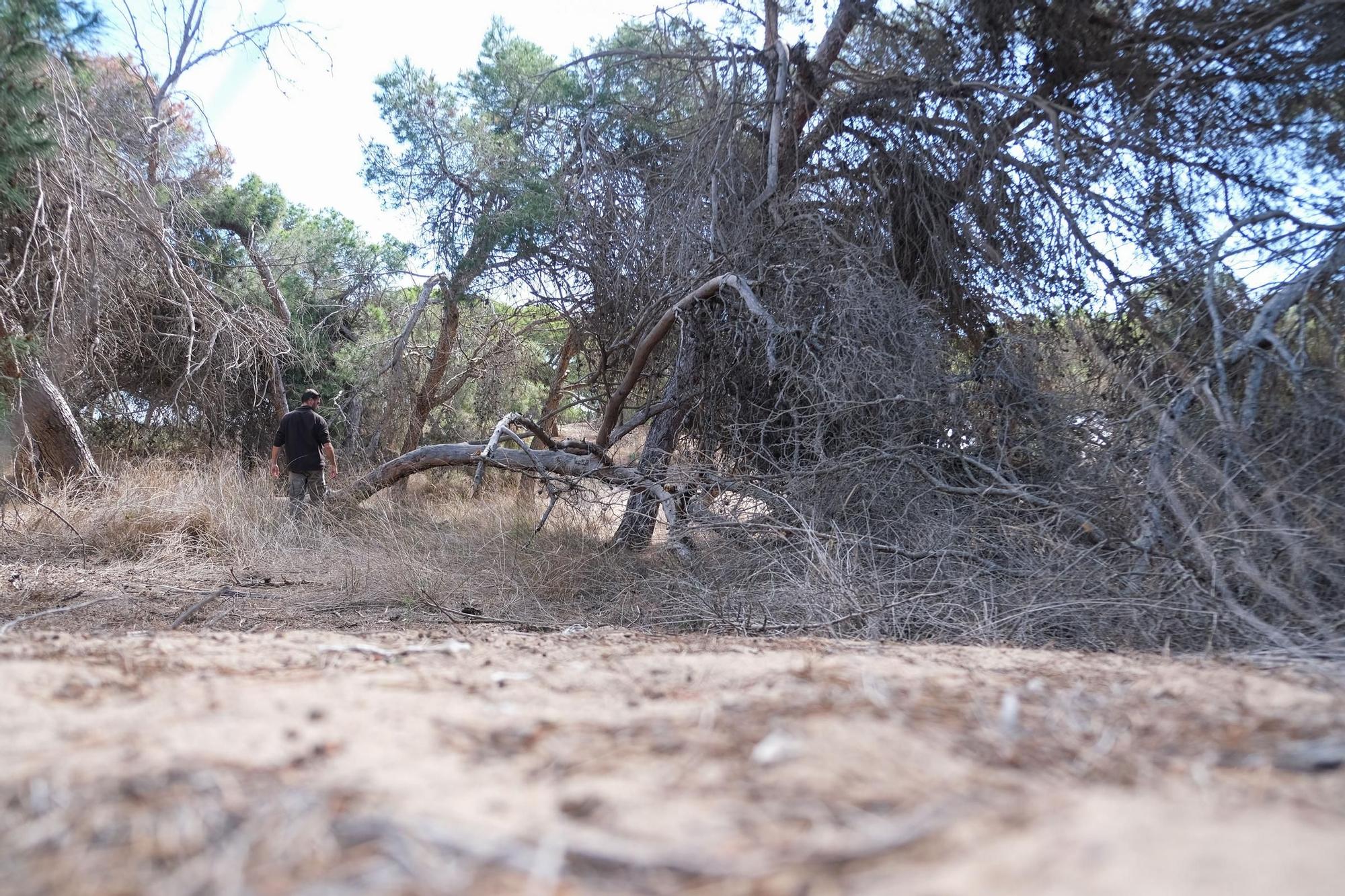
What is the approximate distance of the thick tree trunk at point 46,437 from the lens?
898 cm

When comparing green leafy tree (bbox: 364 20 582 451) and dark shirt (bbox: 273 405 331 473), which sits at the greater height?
green leafy tree (bbox: 364 20 582 451)

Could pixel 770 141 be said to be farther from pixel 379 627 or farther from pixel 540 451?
pixel 379 627

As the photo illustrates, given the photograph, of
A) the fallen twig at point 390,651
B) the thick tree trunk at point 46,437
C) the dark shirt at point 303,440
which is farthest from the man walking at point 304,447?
the fallen twig at point 390,651

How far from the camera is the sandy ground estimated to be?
1203 mm

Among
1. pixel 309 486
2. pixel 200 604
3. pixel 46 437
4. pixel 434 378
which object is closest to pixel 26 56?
pixel 200 604

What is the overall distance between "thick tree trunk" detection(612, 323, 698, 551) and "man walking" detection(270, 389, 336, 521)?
3743 mm

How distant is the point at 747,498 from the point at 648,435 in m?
3.18

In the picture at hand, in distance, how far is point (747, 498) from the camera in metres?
6.34

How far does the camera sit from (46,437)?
938 cm

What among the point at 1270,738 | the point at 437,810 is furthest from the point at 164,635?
the point at 1270,738

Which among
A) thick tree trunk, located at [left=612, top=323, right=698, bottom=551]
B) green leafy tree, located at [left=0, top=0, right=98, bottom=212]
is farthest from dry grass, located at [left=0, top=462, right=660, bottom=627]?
green leafy tree, located at [left=0, top=0, right=98, bottom=212]

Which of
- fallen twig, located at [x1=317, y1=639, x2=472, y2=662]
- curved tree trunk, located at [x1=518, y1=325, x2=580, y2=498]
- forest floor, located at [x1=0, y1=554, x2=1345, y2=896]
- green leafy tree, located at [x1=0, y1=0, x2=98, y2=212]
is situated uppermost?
green leafy tree, located at [x1=0, y1=0, x2=98, y2=212]

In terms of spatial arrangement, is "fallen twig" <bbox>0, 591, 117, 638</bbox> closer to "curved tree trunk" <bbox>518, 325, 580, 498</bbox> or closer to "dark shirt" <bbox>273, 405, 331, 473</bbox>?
"dark shirt" <bbox>273, 405, 331, 473</bbox>

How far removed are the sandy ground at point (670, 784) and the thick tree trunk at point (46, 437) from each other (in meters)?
7.98
